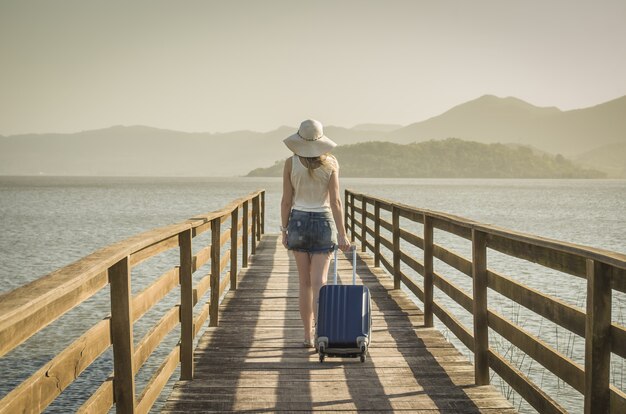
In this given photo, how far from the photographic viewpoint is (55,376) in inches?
92.4

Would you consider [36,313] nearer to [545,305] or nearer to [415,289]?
[545,305]

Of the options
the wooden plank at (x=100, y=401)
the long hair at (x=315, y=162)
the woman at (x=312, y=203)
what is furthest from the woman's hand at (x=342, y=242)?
the wooden plank at (x=100, y=401)

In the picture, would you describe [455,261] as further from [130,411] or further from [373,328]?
[130,411]

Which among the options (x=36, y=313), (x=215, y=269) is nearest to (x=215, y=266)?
(x=215, y=269)

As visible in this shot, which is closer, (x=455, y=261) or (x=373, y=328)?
(x=455, y=261)

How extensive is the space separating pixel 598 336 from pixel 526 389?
44.7 inches

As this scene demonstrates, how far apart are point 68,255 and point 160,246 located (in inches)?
1101

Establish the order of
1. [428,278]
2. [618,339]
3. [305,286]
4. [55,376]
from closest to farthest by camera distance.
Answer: [55,376]
[618,339]
[305,286]
[428,278]

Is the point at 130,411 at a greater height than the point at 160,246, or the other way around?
the point at 160,246

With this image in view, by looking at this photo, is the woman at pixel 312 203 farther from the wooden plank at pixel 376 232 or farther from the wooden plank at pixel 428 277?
the wooden plank at pixel 376 232

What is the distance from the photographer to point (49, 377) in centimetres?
229

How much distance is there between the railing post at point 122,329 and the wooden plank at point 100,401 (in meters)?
0.07

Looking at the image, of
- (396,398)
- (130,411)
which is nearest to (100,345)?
(130,411)

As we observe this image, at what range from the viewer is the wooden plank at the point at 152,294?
3.53 metres
